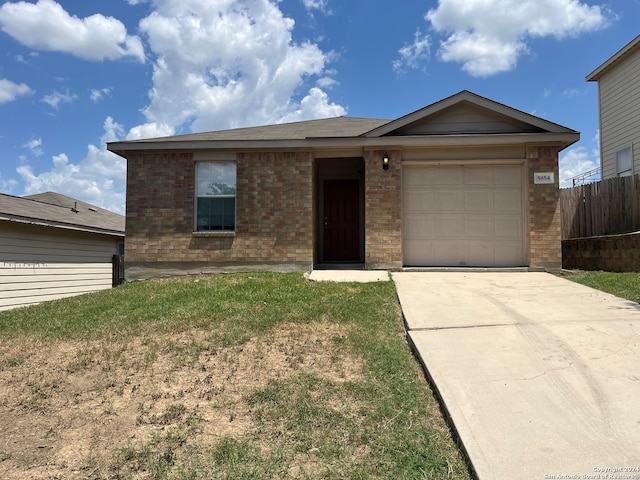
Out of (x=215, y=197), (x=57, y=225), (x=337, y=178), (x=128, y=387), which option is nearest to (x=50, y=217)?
(x=57, y=225)

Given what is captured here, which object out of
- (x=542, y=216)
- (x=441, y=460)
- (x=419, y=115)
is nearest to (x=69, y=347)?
(x=441, y=460)

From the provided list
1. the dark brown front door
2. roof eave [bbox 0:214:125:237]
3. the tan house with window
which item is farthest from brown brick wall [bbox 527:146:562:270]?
roof eave [bbox 0:214:125:237]

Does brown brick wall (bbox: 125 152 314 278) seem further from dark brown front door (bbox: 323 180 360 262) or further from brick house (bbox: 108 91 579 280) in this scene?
dark brown front door (bbox: 323 180 360 262)

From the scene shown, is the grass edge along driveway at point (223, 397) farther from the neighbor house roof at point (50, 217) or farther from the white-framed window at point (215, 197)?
the neighbor house roof at point (50, 217)

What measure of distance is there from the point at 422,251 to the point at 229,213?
15.4 ft

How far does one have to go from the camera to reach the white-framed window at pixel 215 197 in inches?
426

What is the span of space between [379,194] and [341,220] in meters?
2.42

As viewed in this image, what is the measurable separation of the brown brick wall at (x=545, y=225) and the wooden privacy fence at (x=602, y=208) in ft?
10.3

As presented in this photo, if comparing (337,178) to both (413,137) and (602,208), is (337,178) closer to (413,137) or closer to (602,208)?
(413,137)

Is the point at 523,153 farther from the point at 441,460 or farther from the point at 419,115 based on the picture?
the point at 441,460

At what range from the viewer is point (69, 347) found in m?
5.53

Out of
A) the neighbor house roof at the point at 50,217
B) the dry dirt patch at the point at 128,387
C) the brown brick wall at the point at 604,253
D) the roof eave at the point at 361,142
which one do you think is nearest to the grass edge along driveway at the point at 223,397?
the dry dirt patch at the point at 128,387

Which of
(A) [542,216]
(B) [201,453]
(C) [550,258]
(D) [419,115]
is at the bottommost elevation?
(B) [201,453]

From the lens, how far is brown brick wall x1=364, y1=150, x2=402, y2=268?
1032 centimetres
